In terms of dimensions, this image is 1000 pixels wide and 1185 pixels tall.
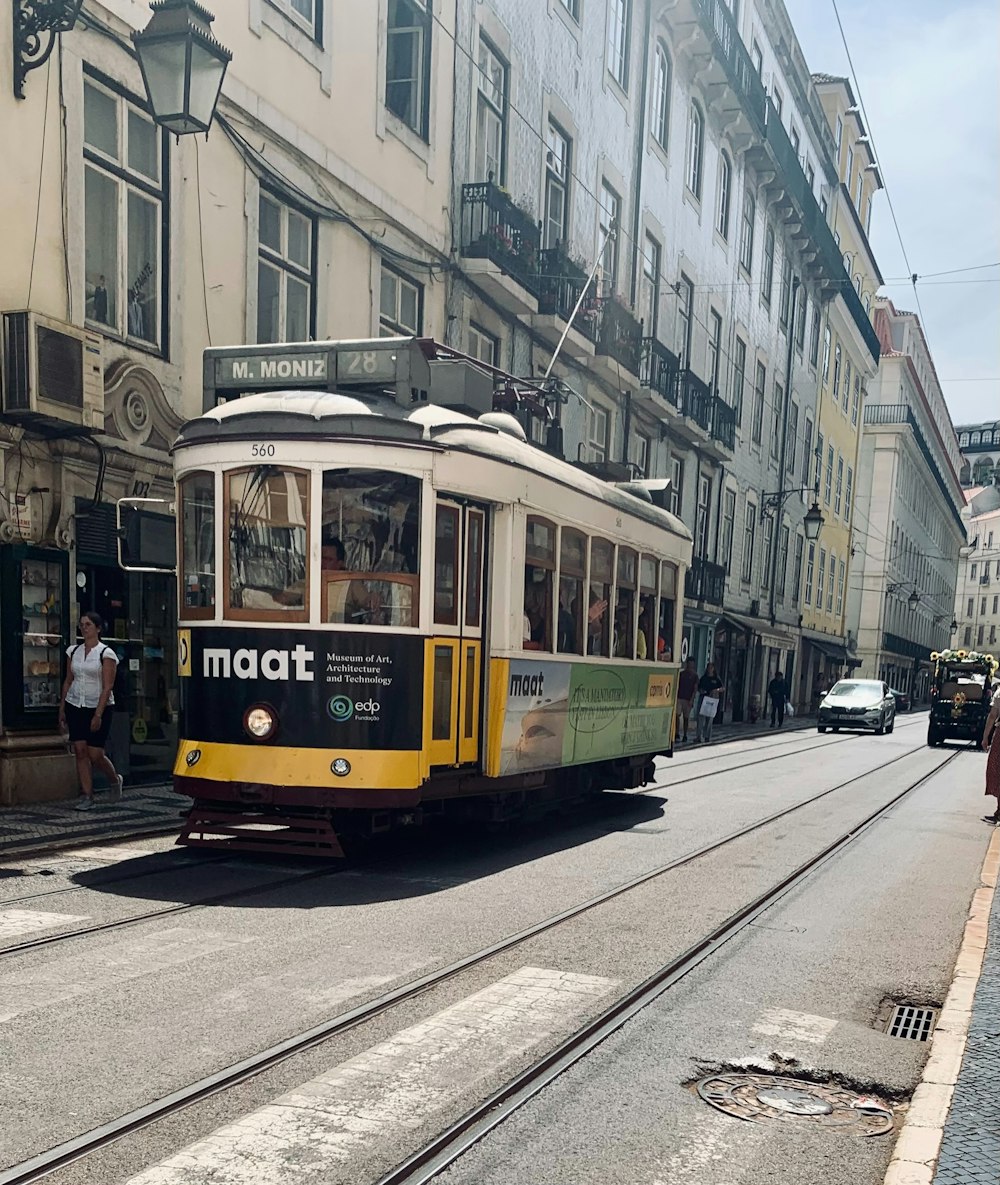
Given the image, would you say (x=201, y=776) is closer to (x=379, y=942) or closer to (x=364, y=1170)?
(x=379, y=942)

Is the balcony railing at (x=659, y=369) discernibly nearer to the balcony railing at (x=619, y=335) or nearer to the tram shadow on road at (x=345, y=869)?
the balcony railing at (x=619, y=335)

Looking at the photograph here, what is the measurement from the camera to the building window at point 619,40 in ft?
81.4

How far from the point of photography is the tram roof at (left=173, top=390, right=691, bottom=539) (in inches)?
319

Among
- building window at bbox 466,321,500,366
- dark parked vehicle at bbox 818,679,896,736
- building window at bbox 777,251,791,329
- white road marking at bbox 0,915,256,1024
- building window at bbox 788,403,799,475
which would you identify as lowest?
dark parked vehicle at bbox 818,679,896,736

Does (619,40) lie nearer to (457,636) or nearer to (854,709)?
(854,709)

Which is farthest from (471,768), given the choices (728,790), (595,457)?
(595,457)

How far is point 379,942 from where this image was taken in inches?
245

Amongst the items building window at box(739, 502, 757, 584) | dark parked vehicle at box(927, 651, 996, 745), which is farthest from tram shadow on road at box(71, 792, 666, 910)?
building window at box(739, 502, 757, 584)

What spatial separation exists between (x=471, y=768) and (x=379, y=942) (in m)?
2.76

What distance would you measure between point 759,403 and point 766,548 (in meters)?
4.79

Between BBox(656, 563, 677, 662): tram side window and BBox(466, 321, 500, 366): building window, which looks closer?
BBox(656, 563, 677, 662): tram side window

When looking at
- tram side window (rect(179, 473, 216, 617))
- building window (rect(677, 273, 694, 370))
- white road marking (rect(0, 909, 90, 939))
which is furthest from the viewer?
building window (rect(677, 273, 694, 370))

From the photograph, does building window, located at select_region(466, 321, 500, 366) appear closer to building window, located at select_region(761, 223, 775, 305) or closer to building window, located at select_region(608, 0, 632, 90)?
building window, located at select_region(608, 0, 632, 90)

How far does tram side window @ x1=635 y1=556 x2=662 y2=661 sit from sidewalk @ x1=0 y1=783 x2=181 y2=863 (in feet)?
15.5
